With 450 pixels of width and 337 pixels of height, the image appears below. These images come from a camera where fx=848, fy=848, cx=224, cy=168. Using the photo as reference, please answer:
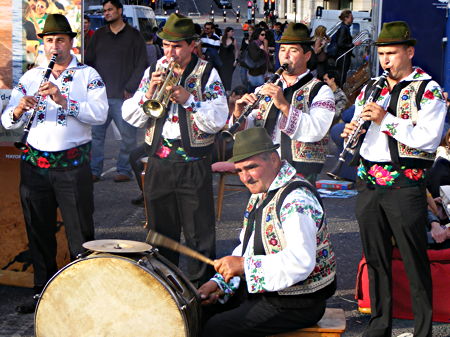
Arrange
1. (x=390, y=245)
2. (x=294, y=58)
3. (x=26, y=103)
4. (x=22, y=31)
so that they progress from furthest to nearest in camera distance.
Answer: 1. (x=22, y=31)
2. (x=294, y=58)
3. (x=26, y=103)
4. (x=390, y=245)

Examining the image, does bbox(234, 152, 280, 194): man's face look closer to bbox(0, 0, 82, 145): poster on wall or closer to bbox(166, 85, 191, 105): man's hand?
bbox(166, 85, 191, 105): man's hand

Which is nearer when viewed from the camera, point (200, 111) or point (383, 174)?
point (383, 174)

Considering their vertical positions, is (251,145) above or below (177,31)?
below

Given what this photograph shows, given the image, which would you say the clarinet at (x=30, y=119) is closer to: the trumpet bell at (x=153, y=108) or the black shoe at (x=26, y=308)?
the trumpet bell at (x=153, y=108)

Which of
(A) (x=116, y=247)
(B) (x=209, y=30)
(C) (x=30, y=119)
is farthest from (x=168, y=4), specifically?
(A) (x=116, y=247)

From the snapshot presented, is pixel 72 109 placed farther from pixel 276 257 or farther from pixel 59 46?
pixel 276 257

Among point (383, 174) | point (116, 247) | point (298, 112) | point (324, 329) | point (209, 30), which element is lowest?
point (324, 329)

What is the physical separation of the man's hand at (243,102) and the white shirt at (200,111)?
9 cm

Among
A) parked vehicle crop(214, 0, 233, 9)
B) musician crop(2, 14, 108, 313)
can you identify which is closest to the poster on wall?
musician crop(2, 14, 108, 313)

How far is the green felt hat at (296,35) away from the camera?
18.1ft

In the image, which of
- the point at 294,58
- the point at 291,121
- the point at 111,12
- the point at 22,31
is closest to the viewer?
the point at 291,121

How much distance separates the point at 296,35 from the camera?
18.1 feet

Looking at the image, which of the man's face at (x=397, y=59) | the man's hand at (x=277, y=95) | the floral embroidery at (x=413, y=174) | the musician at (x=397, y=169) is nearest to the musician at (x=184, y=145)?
the man's hand at (x=277, y=95)

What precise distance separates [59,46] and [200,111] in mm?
1010
